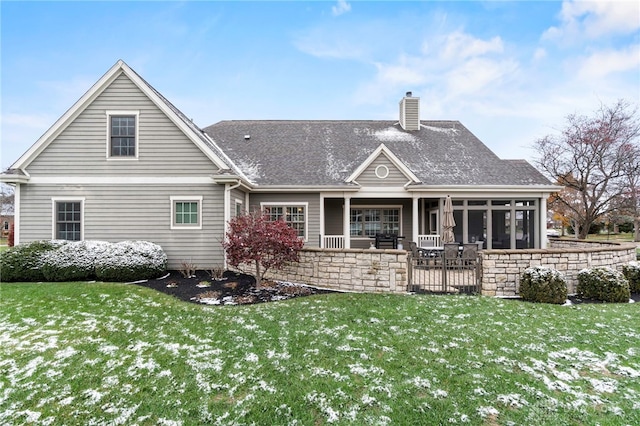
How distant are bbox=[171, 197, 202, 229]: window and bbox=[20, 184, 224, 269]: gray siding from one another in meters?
0.14

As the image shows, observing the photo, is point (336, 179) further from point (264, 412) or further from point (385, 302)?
point (264, 412)

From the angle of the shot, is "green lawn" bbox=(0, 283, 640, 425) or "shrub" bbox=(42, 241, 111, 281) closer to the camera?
"green lawn" bbox=(0, 283, 640, 425)

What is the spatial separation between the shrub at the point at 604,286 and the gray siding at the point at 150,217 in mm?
10692

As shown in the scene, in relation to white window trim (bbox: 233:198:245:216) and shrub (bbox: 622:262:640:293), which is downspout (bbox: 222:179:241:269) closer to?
white window trim (bbox: 233:198:245:216)

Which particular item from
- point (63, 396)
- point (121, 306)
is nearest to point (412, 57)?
point (121, 306)

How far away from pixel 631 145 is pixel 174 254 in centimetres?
2401

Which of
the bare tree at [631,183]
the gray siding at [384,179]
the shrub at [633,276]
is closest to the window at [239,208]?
the gray siding at [384,179]

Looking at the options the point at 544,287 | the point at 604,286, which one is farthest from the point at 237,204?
the point at 604,286

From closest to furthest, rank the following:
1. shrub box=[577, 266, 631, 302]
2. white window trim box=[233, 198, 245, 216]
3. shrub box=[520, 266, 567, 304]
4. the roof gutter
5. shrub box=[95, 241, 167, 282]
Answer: shrub box=[520, 266, 567, 304]
shrub box=[577, 266, 631, 302]
shrub box=[95, 241, 167, 282]
the roof gutter
white window trim box=[233, 198, 245, 216]

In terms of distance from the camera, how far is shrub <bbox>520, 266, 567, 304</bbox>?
25.0ft

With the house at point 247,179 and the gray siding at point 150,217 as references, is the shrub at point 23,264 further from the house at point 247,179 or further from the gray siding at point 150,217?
the gray siding at point 150,217

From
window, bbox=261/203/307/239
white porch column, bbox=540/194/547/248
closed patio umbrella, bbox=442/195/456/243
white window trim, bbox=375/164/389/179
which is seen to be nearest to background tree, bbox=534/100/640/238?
white porch column, bbox=540/194/547/248

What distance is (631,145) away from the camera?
17.6 m

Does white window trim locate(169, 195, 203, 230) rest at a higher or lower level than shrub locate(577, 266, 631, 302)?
higher
